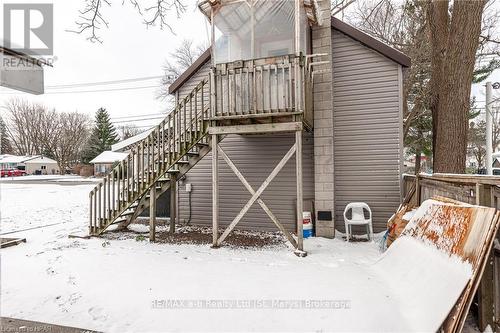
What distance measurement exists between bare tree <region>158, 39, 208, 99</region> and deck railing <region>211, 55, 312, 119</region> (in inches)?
962

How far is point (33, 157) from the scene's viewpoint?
4891 centimetres

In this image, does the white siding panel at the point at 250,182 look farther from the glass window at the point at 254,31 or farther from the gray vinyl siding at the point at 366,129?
the glass window at the point at 254,31

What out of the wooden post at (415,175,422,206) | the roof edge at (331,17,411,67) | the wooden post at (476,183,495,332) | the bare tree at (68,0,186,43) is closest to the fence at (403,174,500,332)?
the wooden post at (476,183,495,332)

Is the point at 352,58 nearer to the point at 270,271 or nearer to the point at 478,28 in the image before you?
the point at 478,28

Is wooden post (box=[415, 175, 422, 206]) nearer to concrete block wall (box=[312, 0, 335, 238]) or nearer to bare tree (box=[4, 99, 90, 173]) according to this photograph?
concrete block wall (box=[312, 0, 335, 238])

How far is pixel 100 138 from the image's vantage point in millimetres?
42250

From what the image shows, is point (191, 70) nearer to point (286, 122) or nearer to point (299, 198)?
point (286, 122)

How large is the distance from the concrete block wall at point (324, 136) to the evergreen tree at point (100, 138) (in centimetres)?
4094

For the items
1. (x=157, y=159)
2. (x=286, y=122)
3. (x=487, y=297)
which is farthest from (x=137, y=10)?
(x=487, y=297)

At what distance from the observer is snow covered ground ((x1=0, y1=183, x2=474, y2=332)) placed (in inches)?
115

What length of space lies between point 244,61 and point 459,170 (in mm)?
5042

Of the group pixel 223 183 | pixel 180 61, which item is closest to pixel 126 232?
pixel 223 183

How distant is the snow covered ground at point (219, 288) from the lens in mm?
2930

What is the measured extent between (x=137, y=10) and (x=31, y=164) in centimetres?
5479
